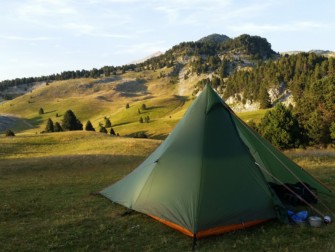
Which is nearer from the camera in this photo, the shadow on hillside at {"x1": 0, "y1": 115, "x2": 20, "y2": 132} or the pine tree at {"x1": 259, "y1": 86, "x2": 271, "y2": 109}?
the shadow on hillside at {"x1": 0, "y1": 115, "x2": 20, "y2": 132}

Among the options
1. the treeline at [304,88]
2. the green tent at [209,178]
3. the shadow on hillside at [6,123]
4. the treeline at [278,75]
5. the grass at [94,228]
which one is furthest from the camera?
the treeline at [278,75]

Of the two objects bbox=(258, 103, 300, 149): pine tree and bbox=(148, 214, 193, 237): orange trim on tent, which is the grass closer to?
bbox=(148, 214, 193, 237): orange trim on tent

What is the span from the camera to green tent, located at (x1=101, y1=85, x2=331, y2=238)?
37.0ft

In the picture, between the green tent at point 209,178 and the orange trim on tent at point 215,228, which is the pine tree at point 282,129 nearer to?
the green tent at point 209,178

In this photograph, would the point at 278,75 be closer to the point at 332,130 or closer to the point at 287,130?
the point at 332,130

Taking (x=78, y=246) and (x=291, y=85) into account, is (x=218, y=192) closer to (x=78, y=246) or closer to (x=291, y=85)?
(x=78, y=246)

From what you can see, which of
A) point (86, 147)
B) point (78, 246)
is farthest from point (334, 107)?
point (78, 246)

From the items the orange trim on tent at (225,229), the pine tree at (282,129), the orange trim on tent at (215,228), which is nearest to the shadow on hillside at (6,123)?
the pine tree at (282,129)

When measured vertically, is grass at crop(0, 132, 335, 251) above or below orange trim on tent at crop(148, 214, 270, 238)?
below

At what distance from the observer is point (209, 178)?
39.2 ft

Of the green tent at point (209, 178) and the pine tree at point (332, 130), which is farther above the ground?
the green tent at point (209, 178)

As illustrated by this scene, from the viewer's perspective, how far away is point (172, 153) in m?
13.4

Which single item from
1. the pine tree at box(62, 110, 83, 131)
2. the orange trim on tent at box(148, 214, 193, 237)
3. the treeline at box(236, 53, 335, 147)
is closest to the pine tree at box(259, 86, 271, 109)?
the treeline at box(236, 53, 335, 147)

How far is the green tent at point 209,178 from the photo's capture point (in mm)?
11273
